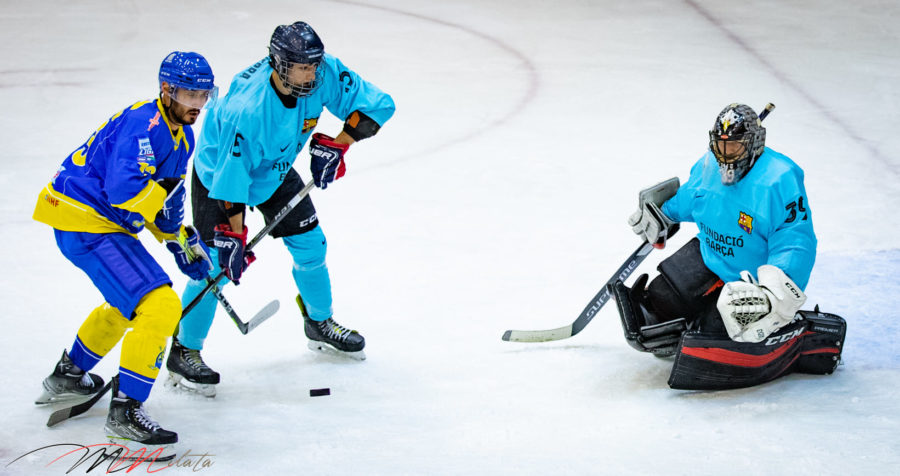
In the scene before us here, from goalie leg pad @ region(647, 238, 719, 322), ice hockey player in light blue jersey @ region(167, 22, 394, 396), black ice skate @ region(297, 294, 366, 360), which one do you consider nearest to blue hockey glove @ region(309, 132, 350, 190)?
ice hockey player in light blue jersey @ region(167, 22, 394, 396)

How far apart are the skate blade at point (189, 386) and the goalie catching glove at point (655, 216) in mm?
1552

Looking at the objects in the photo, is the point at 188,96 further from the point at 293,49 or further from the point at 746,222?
the point at 746,222

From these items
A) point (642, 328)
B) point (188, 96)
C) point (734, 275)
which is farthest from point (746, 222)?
point (188, 96)

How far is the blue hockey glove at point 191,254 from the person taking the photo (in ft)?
9.25

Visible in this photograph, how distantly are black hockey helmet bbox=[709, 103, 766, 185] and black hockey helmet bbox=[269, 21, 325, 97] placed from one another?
1.23 metres

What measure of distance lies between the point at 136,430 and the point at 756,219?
1.92 m

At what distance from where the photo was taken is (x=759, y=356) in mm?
2836

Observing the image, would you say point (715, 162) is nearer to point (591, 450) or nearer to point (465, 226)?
point (591, 450)

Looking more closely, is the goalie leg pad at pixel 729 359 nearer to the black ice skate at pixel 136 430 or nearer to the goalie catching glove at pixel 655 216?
the goalie catching glove at pixel 655 216

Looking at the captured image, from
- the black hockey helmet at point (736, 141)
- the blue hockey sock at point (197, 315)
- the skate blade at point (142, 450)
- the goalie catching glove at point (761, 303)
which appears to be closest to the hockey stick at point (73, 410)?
the skate blade at point (142, 450)

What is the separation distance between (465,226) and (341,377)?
135 centimetres

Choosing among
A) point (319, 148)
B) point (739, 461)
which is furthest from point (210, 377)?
point (739, 461)

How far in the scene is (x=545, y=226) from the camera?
439 cm

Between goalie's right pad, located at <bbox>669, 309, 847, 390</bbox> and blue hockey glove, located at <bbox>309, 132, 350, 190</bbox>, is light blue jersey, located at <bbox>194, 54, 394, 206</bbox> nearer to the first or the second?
blue hockey glove, located at <bbox>309, 132, 350, 190</bbox>
